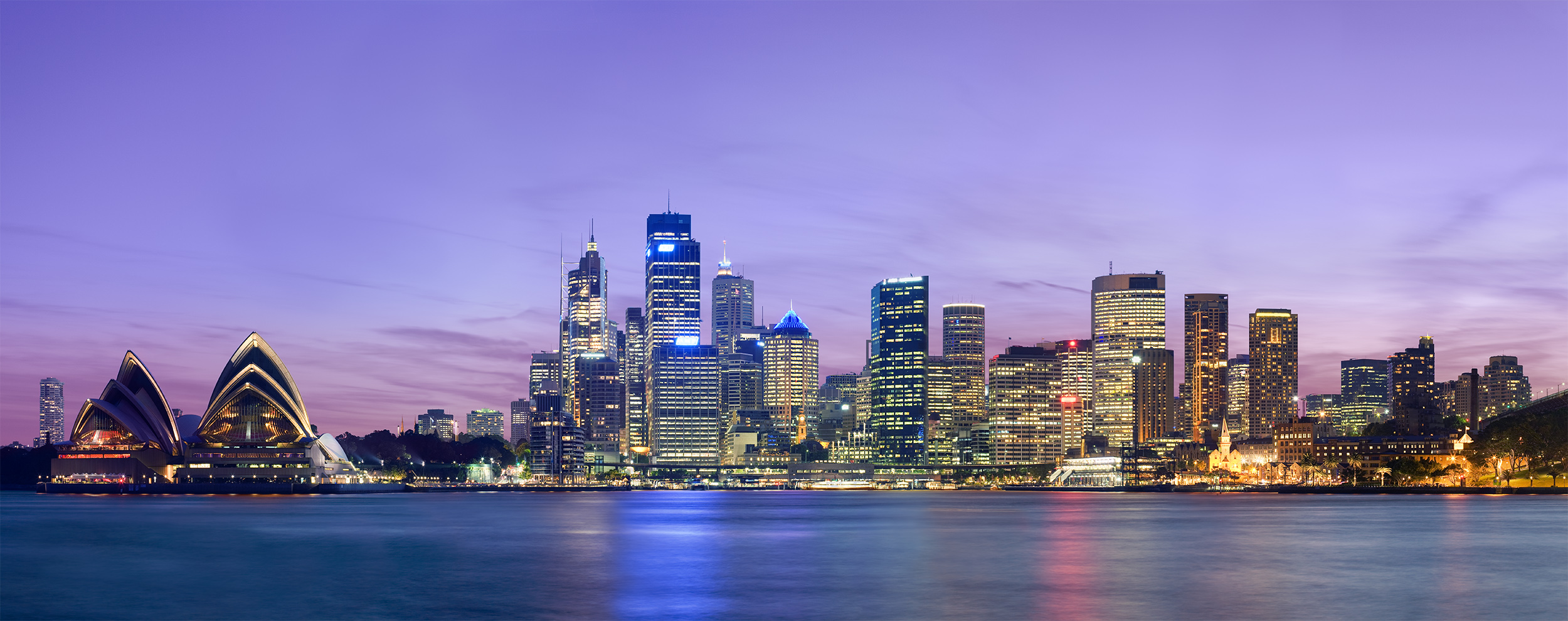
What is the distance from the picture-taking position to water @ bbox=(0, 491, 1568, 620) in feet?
147

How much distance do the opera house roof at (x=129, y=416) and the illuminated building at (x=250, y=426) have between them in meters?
4.69

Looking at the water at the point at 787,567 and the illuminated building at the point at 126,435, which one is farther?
the illuminated building at the point at 126,435

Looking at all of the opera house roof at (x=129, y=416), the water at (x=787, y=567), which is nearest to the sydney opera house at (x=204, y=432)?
the opera house roof at (x=129, y=416)

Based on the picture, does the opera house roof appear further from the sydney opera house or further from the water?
the water

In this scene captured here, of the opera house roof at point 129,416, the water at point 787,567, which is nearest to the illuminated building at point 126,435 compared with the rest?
the opera house roof at point 129,416

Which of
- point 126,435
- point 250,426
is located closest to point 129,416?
point 126,435

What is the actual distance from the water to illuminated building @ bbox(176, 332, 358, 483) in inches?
2675

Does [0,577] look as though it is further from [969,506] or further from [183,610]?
[969,506]

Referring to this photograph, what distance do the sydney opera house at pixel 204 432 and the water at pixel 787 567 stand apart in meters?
69.7

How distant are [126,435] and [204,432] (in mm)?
10165

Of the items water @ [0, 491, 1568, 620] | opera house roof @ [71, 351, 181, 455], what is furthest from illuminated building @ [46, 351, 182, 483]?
water @ [0, 491, 1568, 620]

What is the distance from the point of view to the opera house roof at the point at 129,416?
603 feet

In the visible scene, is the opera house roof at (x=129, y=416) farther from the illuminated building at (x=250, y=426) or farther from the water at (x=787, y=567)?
the water at (x=787, y=567)

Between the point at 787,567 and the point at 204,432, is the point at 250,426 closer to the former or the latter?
the point at 204,432
